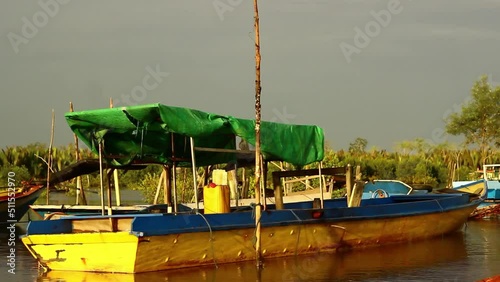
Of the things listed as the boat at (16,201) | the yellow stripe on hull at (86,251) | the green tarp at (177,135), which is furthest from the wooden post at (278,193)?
the boat at (16,201)

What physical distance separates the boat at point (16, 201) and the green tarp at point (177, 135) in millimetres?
7659

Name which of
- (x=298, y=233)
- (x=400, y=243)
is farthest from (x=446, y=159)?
(x=298, y=233)

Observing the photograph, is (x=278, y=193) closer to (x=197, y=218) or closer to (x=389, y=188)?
(x=197, y=218)

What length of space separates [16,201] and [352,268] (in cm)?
1083

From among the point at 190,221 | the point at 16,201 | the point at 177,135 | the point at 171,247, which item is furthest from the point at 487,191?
the point at 171,247

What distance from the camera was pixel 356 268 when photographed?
13312mm

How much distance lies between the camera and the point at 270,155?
14.0m

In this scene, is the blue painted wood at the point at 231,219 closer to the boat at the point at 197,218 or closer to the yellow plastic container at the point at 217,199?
the boat at the point at 197,218

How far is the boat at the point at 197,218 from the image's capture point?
12133 millimetres

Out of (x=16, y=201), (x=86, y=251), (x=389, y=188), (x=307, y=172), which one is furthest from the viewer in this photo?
(x=16, y=201)

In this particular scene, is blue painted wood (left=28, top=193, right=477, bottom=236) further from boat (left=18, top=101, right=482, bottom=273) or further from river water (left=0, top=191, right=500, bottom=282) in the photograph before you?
river water (left=0, top=191, right=500, bottom=282)

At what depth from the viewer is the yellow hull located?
11977 millimetres

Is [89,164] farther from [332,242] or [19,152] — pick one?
[19,152]

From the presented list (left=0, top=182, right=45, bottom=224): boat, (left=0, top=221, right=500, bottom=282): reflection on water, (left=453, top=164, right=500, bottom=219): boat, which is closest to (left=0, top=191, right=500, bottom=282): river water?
(left=0, top=221, right=500, bottom=282): reflection on water
